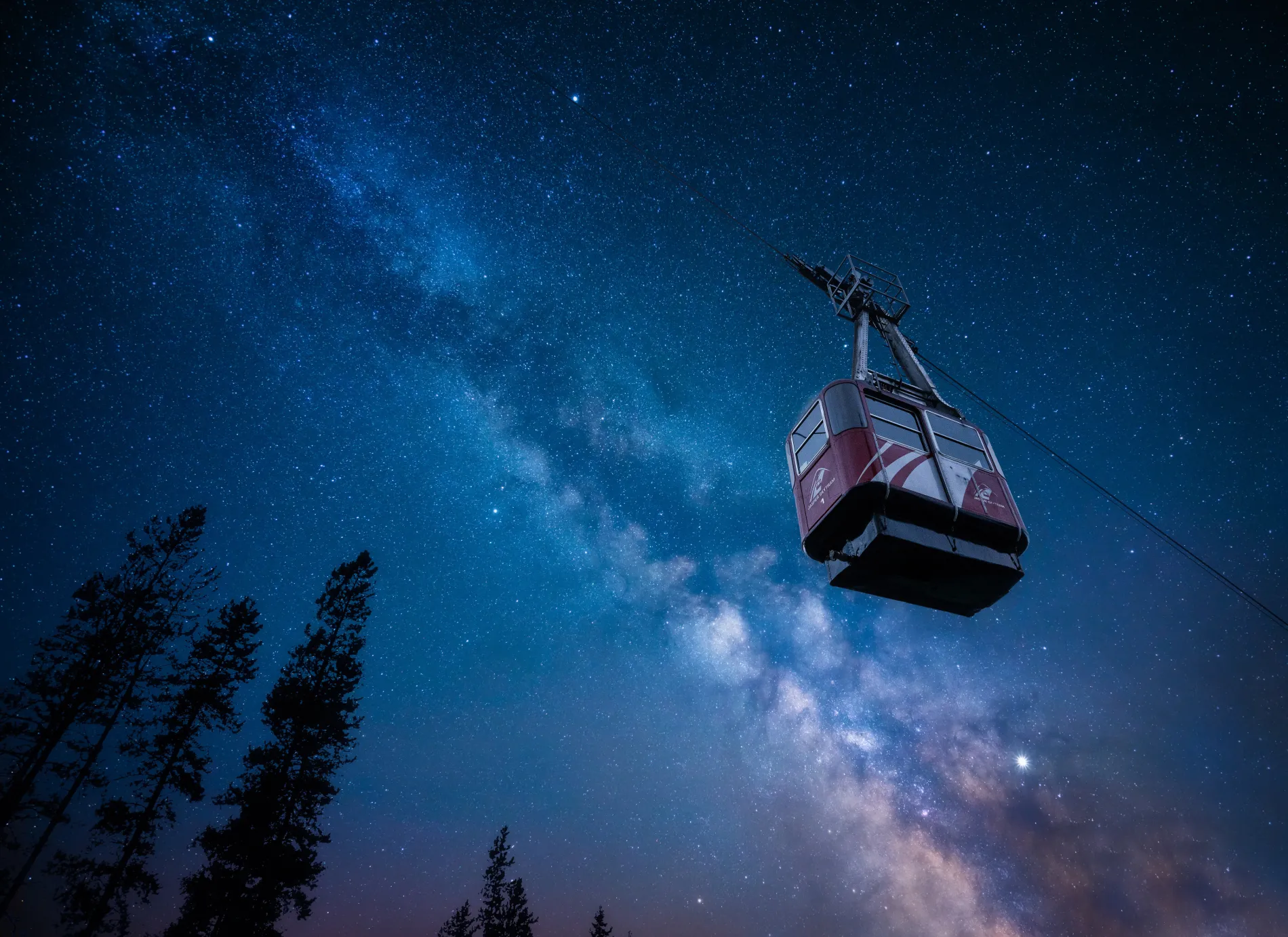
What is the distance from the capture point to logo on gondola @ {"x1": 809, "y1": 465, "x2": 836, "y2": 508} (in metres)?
9.56

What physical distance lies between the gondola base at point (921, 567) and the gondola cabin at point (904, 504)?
2cm

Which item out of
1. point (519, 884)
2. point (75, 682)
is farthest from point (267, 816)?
point (519, 884)

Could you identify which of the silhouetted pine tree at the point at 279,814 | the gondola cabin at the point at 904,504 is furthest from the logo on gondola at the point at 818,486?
the silhouetted pine tree at the point at 279,814

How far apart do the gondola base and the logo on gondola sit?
1.00m

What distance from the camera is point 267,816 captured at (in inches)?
682

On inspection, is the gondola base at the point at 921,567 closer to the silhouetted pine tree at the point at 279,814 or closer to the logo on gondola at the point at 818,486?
the logo on gondola at the point at 818,486

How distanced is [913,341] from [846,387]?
7.56 m

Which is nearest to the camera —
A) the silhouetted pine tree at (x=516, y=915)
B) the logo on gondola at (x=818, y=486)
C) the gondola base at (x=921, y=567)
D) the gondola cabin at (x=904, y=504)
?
the gondola base at (x=921, y=567)

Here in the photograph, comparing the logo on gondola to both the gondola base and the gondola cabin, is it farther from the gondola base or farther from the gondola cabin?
the gondola base

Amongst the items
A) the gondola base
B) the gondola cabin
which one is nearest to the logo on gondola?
the gondola cabin

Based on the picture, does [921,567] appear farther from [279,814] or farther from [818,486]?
[279,814]

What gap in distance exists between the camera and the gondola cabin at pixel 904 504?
343 inches

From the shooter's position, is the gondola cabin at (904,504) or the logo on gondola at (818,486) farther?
the logo on gondola at (818,486)

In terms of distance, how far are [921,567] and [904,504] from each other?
1.31m
